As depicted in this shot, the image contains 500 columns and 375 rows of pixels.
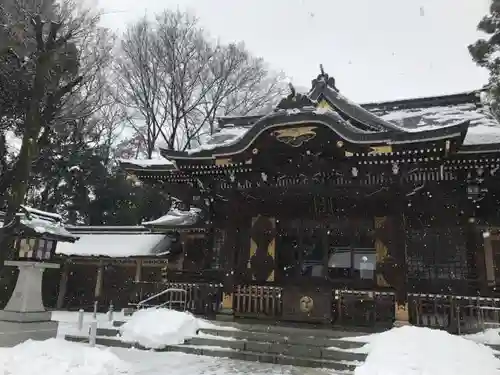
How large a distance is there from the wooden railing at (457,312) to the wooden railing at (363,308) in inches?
23.4

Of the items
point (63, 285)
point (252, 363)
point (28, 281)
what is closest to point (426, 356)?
point (252, 363)

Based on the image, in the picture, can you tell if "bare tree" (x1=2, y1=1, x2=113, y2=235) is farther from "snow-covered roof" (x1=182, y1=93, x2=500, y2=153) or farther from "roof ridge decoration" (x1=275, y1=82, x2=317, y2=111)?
"roof ridge decoration" (x1=275, y1=82, x2=317, y2=111)

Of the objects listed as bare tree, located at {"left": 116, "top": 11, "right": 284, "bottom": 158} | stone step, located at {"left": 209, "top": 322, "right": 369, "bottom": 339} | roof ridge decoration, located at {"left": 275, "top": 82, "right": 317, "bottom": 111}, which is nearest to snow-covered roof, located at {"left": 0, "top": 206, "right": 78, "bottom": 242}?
stone step, located at {"left": 209, "top": 322, "right": 369, "bottom": 339}

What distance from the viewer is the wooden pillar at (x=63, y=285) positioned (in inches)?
728

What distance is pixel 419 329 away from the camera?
724 centimetres

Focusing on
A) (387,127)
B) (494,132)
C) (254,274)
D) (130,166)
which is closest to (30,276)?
(130,166)

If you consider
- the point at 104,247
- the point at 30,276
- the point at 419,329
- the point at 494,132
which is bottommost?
the point at 419,329

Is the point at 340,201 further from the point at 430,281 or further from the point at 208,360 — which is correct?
the point at 208,360

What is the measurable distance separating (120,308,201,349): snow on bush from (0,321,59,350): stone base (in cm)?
156

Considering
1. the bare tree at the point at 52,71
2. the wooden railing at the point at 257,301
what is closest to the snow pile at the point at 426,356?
the wooden railing at the point at 257,301

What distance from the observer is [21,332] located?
311 inches

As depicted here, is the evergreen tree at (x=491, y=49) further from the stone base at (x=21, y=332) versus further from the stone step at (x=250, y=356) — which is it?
the stone base at (x=21, y=332)

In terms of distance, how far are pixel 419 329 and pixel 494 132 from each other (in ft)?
18.2

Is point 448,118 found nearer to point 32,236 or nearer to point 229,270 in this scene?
point 229,270
